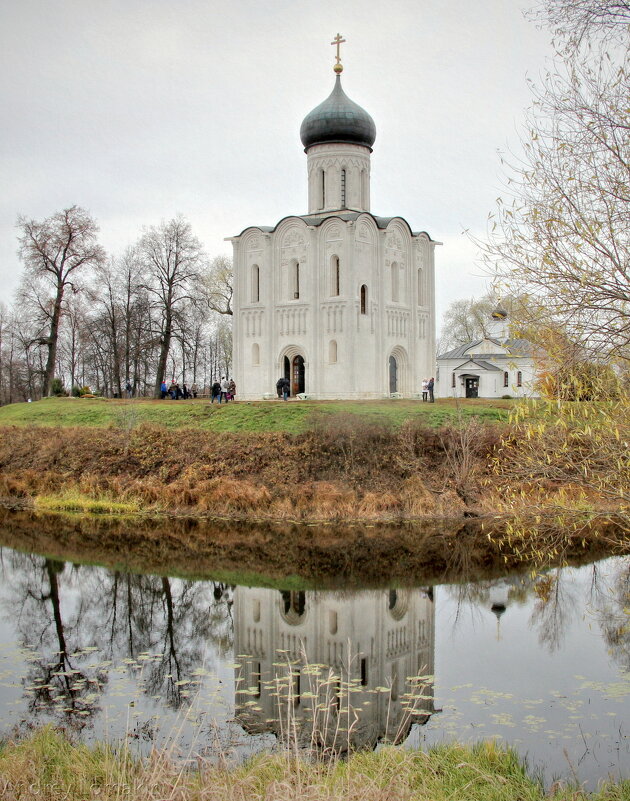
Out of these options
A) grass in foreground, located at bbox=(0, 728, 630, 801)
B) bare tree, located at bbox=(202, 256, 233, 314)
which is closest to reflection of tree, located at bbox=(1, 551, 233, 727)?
grass in foreground, located at bbox=(0, 728, 630, 801)

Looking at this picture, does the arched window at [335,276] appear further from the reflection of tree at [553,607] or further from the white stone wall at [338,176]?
the reflection of tree at [553,607]

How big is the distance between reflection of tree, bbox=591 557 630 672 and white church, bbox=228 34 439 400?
1823 centimetres

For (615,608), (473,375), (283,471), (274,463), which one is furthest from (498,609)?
(473,375)

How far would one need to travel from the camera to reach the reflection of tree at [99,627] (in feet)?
29.2

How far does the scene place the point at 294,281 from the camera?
32.9 metres

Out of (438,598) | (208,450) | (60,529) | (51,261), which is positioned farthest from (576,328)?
(51,261)

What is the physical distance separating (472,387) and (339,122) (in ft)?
63.5

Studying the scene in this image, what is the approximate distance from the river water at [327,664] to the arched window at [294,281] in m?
19.7

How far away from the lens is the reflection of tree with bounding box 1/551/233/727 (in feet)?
29.2

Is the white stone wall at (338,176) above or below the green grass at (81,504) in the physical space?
above

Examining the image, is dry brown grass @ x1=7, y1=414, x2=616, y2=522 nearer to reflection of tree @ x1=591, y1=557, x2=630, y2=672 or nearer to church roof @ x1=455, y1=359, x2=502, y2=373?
reflection of tree @ x1=591, y1=557, x2=630, y2=672

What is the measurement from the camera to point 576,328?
677 cm

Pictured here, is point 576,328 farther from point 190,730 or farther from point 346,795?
point 190,730

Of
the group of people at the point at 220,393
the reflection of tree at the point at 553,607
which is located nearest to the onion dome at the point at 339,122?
the group of people at the point at 220,393
